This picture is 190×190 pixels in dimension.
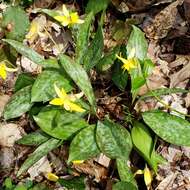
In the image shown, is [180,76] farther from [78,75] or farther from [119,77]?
[78,75]

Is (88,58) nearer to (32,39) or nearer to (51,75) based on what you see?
(51,75)

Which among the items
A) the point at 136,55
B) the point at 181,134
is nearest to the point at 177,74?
the point at 136,55

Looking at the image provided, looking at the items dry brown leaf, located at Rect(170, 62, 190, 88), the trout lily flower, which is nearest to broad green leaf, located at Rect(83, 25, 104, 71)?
the trout lily flower

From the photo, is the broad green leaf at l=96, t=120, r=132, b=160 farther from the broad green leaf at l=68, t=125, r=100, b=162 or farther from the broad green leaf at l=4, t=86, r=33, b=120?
the broad green leaf at l=4, t=86, r=33, b=120

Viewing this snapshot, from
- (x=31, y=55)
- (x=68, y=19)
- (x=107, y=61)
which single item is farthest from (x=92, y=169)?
(x=68, y=19)

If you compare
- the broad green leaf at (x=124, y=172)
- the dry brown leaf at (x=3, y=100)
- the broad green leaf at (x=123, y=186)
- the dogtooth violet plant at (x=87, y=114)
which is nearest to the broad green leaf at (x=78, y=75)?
the dogtooth violet plant at (x=87, y=114)
